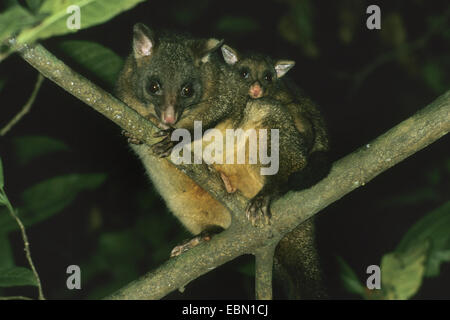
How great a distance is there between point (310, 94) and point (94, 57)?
3193 mm

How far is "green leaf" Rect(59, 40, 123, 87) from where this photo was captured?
378cm

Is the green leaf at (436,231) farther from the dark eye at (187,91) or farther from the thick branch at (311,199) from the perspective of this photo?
the dark eye at (187,91)

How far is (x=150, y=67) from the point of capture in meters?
4.03

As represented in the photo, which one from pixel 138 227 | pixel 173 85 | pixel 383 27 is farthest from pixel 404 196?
pixel 173 85

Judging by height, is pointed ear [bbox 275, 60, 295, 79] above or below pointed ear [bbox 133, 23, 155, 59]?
above

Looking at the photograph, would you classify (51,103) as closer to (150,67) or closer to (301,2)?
(150,67)

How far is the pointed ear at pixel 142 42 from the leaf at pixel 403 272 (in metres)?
2.44

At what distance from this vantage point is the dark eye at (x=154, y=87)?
3.89 meters

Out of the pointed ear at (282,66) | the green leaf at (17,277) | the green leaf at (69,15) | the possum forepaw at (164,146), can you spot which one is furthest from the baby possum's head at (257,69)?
the green leaf at (69,15)

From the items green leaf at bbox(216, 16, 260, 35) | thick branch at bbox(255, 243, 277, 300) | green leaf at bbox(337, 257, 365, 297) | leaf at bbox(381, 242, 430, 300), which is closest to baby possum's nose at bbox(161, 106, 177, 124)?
thick branch at bbox(255, 243, 277, 300)

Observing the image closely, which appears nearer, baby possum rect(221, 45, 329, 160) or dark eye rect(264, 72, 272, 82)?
baby possum rect(221, 45, 329, 160)

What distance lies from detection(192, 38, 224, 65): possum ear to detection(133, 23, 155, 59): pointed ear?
306 millimetres

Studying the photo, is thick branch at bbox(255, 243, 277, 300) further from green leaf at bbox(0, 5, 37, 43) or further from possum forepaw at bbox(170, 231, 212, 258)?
green leaf at bbox(0, 5, 37, 43)

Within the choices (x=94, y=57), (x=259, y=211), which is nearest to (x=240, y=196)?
(x=259, y=211)
